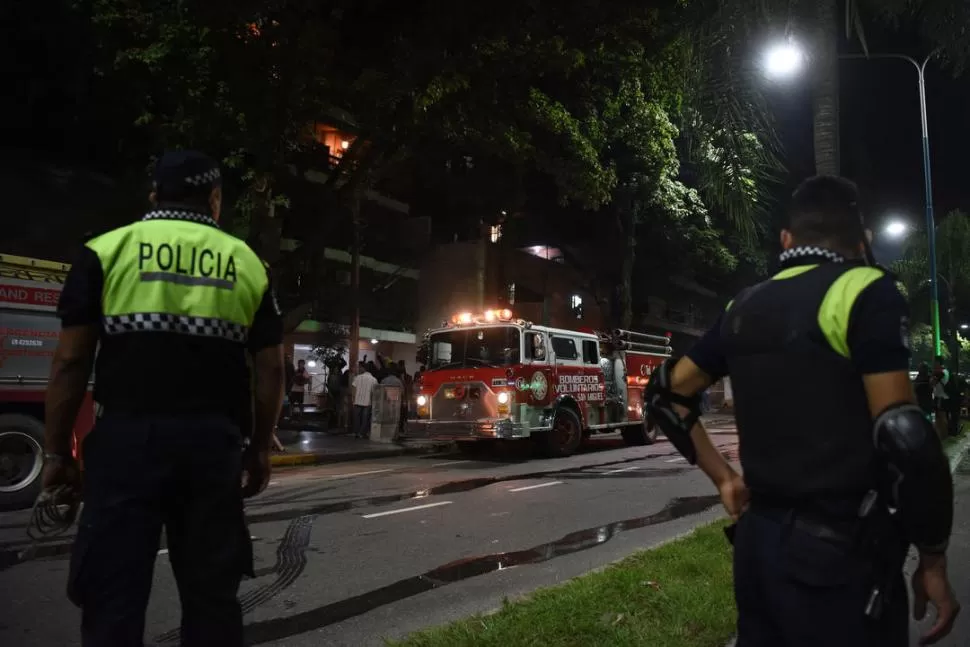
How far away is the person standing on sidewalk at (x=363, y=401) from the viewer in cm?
1661

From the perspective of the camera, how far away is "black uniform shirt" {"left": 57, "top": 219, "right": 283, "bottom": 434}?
2.25 meters

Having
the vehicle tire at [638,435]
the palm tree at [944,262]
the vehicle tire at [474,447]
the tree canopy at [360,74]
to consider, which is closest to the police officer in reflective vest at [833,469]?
the tree canopy at [360,74]

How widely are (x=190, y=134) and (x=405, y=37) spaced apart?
4.15 metres

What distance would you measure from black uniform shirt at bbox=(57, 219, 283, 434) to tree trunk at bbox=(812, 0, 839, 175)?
5.38 meters

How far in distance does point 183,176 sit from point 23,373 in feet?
24.1

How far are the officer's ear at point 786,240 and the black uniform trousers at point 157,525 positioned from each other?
1773 mm

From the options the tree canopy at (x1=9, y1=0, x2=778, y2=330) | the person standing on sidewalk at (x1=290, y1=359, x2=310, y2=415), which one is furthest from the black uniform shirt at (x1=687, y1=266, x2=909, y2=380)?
the person standing on sidewalk at (x1=290, y1=359, x2=310, y2=415)

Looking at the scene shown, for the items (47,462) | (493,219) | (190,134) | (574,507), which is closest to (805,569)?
(47,462)

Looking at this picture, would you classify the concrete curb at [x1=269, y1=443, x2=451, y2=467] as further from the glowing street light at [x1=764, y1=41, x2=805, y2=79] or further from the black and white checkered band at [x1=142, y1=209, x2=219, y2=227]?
the black and white checkered band at [x1=142, y1=209, x2=219, y2=227]

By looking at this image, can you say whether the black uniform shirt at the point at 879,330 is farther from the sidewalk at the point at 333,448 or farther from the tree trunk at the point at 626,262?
the tree trunk at the point at 626,262

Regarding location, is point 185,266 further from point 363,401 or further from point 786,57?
point 363,401

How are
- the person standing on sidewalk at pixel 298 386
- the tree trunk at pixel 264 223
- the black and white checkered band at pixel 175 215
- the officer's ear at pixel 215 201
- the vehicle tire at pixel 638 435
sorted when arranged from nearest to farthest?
the black and white checkered band at pixel 175 215
the officer's ear at pixel 215 201
the tree trunk at pixel 264 223
the vehicle tire at pixel 638 435
the person standing on sidewalk at pixel 298 386

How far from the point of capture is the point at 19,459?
8.44 meters

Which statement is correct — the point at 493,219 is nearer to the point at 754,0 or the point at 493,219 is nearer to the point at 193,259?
the point at 754,0
